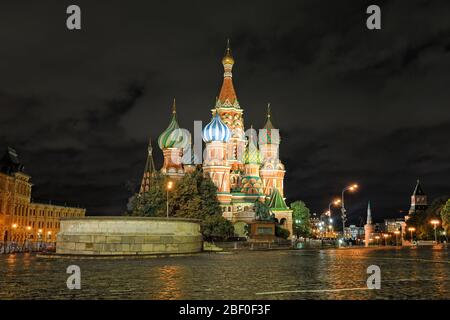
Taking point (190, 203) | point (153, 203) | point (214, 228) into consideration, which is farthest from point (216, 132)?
point (153, 203)

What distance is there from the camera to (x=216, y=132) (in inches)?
3290

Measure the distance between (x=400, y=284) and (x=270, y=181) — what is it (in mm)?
85618

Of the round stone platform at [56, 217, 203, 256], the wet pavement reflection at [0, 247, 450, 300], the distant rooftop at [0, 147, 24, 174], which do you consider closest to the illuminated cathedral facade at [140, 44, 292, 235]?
the distant rooftop at [0, 147, 24, 174]

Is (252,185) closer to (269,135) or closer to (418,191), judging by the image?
(269,135)

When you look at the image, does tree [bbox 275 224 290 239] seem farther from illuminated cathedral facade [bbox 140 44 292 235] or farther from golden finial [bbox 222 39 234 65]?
golden finial [bbox 222 39 234 65]

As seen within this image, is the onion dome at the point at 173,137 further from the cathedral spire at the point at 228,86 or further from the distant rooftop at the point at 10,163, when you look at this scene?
the distant rooftop at the point at 10,163

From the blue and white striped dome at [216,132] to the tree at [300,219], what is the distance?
25695 mm

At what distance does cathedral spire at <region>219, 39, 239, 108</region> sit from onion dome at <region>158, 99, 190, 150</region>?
398 inches

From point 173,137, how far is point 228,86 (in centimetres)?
1622

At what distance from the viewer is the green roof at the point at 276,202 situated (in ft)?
294

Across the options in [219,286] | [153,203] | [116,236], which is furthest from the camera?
[153,203]

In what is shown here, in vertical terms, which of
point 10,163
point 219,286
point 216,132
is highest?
point 216,132
